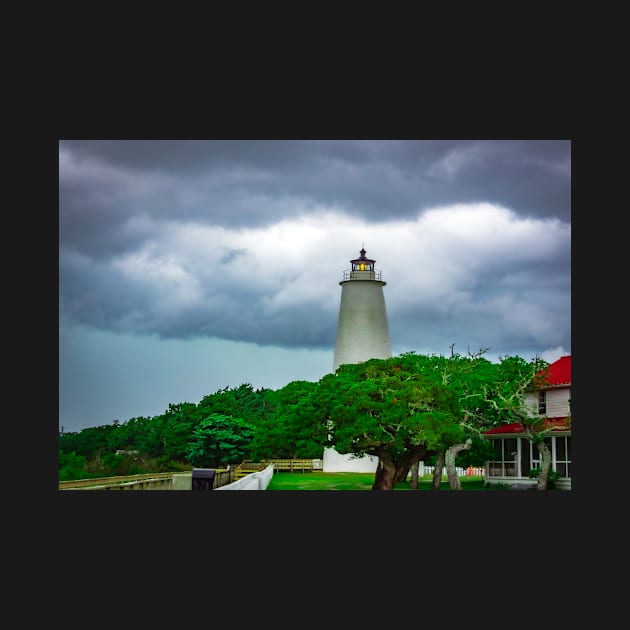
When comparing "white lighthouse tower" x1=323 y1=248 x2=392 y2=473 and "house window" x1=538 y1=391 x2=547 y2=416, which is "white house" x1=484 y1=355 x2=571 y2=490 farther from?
"white lighthouse tower" x1=323 y1=248 x2=392 y2=473

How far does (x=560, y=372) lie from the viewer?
Answer: 28688 millimetres

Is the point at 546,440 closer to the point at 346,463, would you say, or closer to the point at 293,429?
the point at 293,429

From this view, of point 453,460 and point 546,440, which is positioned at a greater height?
point 546,440

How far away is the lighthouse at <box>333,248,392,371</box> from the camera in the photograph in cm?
3553

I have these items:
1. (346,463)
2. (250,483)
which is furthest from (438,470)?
(346,463)

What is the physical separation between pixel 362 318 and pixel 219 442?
23.4 ft

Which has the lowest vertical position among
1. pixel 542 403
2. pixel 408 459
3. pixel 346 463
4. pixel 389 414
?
pixel 346 463

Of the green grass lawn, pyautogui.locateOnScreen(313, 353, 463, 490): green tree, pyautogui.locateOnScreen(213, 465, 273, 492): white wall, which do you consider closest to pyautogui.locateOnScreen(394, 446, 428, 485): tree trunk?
pyautogui.locateOnScreen(313, 353, 463, 490): green tree

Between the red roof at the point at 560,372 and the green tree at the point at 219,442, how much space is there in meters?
11.9

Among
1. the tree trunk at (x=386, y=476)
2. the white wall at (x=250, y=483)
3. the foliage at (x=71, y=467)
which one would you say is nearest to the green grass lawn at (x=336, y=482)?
the white wall at (x=250, y=483)

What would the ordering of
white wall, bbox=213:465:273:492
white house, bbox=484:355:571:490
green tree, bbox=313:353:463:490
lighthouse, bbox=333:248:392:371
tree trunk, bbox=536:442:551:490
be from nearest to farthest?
white wall, bbox=213:465:273:492, green tree, bbox=313:353:463:490, tree trunk, bbox=536:442:551:490, white house, bbox=484:355:571:490, lighthouse, bbox=333:248:392:371

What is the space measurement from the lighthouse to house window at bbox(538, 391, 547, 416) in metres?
8.20

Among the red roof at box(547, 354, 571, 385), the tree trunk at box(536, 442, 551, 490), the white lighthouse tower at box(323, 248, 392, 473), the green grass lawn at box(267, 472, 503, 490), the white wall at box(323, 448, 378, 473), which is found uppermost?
the white lighthouse tower at box(323, 248, 392, 473)

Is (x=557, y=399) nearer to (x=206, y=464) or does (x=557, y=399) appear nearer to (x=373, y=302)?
(x=373, y=302)
